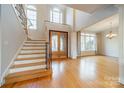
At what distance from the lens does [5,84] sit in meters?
2.74

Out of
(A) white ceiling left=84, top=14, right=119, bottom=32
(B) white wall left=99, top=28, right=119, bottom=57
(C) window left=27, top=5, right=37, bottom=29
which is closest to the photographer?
(A) white ceiling left=84, top=14, right=119, bottom=32

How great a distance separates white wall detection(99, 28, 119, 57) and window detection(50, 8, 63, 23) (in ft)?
14.8

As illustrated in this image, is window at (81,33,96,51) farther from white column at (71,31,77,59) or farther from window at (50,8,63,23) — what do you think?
window at (50,8,63,23)

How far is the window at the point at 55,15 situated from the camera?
8818 mm

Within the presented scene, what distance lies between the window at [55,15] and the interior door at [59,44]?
4.99 feet

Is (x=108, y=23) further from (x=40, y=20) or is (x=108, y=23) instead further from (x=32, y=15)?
(x=32, y=15)

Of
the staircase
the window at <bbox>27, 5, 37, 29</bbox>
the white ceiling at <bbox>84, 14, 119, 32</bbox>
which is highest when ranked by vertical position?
the window at <bbox>27, 5, 37, 29</bbox>

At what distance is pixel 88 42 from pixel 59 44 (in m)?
3.51

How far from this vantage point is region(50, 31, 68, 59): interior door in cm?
786

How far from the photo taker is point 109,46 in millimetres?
9602

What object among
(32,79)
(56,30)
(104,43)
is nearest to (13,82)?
(32,79)

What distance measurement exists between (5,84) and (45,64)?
1463 mm

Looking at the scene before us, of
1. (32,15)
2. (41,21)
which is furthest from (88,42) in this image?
(32,15)

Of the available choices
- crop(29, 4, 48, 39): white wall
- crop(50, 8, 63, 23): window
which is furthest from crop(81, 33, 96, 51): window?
crop(29, 4, 48, 39): white wall
